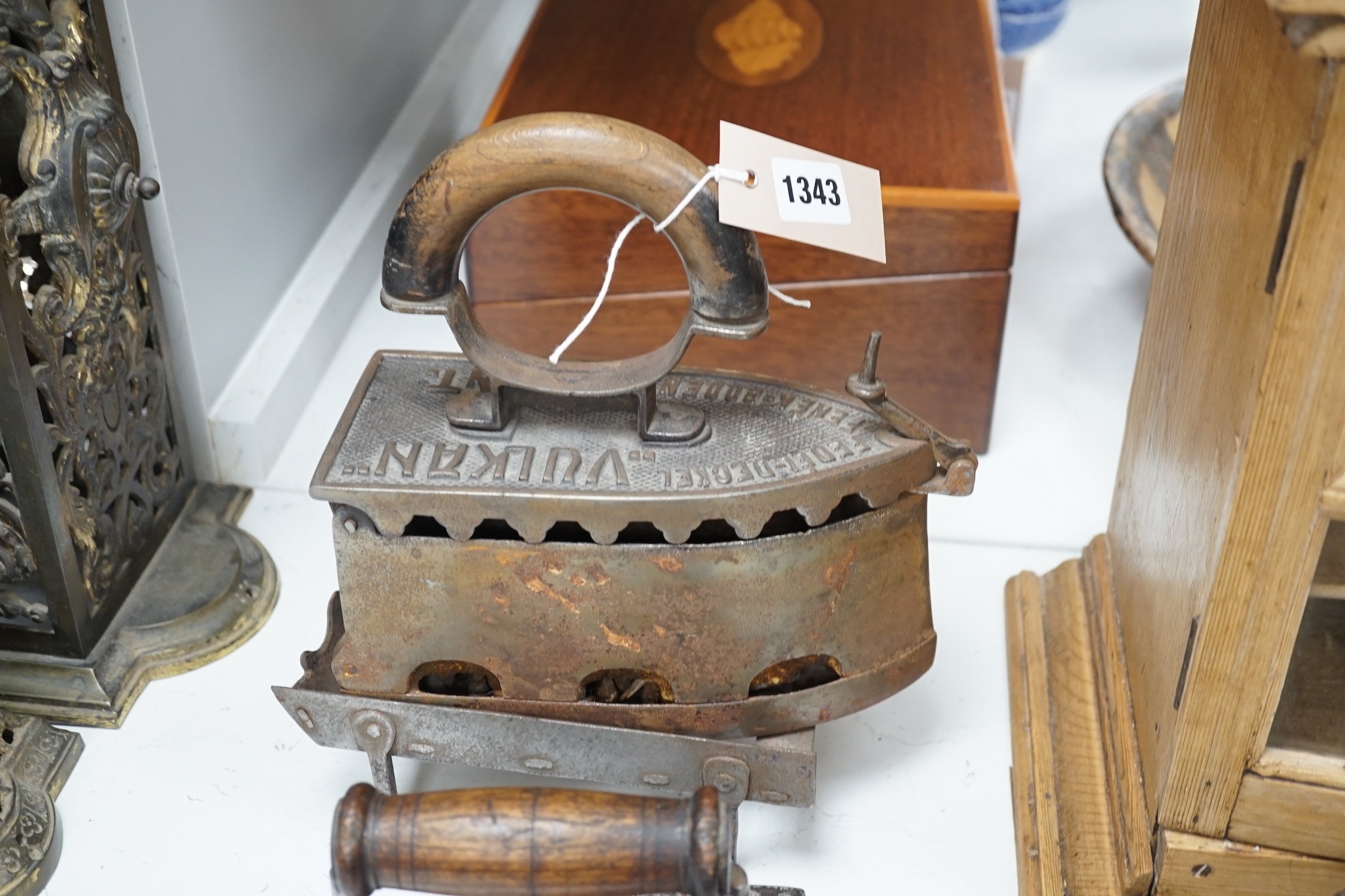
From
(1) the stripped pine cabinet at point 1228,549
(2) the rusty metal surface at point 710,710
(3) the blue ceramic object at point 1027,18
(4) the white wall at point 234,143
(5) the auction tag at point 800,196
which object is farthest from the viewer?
(3) the blue ceramic object at point 1027,18

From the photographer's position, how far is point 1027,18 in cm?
213

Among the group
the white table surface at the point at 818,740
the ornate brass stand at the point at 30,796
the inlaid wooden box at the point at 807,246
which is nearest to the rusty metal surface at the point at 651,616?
the white table surface at the point at 818,740

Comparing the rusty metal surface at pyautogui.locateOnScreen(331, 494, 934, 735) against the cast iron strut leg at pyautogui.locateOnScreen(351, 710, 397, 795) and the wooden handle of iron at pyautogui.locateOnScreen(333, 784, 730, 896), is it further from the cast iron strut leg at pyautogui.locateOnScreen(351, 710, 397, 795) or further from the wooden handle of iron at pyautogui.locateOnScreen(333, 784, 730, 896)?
the wooden handle of iron at pyautogui.locateOnScreen(333, 784, 730, 896)

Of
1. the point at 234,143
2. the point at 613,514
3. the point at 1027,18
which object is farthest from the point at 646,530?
the point at 1027,18

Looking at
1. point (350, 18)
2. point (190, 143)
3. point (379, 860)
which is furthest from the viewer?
point (350, 18)

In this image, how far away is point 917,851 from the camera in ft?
3.63

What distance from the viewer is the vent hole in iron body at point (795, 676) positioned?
1052 mm

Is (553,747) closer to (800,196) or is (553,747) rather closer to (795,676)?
(795,676)

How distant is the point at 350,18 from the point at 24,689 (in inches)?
34.8

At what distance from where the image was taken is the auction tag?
911 millimetres

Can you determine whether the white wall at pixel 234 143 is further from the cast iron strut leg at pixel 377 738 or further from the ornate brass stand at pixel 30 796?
the cast iron strut leg at pixel 377 738

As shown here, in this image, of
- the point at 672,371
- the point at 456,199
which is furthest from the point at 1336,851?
the point at 456,199

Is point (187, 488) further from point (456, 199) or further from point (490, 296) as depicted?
point (456, 199)

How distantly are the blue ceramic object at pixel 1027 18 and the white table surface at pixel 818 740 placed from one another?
2.09ft
